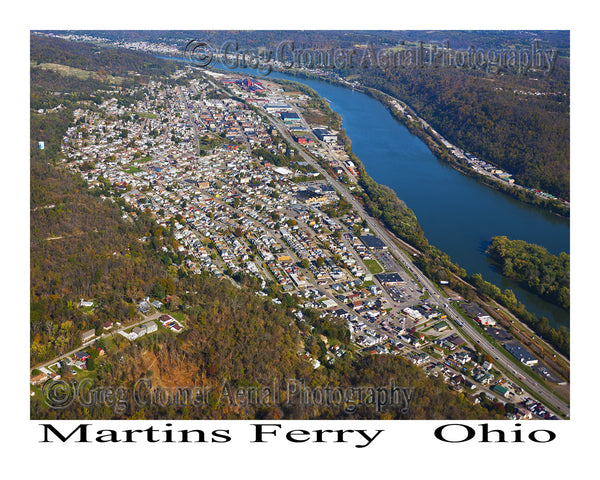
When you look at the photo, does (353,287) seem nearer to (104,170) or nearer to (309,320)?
(309,320)

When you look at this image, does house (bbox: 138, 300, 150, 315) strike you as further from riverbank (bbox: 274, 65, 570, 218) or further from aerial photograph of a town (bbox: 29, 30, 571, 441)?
riverbank (bbox: 274, 65, 570, 218)

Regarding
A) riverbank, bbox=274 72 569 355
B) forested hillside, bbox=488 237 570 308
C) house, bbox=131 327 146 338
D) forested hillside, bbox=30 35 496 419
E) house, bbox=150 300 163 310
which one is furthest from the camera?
forested hillside, bbox=488 237 570 308

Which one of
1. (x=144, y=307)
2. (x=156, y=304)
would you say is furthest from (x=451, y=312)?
(x=144, y=307)

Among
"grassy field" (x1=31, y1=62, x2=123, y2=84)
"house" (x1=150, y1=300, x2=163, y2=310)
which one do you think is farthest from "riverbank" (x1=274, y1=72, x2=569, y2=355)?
"grassy field" (x1=31, y1=62, x2=123, y2=84)

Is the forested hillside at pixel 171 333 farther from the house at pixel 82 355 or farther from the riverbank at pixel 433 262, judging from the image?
the riverbank at pixel 433 262

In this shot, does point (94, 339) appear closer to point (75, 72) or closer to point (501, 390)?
point (501, 390)

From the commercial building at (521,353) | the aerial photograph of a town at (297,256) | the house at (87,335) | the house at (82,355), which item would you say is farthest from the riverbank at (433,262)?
the house at (82,355)
